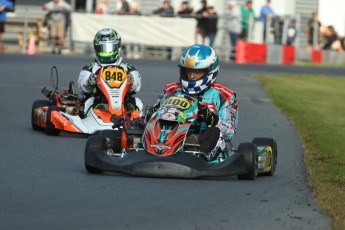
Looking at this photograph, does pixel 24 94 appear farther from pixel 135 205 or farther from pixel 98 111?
pixel 135 205

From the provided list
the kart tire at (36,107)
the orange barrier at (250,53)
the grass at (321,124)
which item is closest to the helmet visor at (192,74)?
the grass at (321,124)

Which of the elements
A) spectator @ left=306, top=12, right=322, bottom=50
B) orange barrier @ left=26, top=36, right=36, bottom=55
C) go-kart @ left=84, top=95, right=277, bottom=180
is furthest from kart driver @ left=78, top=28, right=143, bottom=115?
spectator @ left=306, top=12, right=322, bottom=50

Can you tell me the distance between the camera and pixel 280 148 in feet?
42.3

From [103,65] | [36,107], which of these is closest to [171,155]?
[103,65]

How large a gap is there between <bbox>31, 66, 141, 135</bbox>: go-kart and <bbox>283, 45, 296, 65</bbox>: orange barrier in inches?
865

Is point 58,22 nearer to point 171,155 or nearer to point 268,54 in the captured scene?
point 268,54

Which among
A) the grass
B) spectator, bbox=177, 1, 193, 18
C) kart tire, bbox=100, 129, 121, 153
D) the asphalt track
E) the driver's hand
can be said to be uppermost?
spectator, bbox=177, 1, 193, 18

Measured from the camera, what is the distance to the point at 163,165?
350 inches

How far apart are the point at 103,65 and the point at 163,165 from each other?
5228 millimetres

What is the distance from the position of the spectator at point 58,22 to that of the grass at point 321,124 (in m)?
8.92

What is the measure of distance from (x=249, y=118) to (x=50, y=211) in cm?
1004

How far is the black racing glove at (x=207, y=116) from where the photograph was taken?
375 inches

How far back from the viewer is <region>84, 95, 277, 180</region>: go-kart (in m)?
8.92

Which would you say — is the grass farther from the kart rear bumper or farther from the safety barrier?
the safety barrier
